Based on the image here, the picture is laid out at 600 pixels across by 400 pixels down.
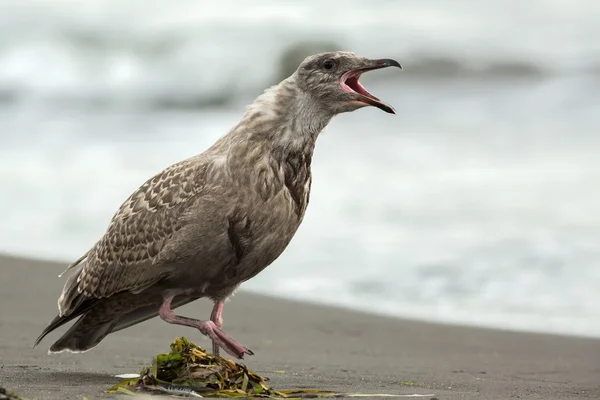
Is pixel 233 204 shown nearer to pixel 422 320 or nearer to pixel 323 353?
pixel 323 353

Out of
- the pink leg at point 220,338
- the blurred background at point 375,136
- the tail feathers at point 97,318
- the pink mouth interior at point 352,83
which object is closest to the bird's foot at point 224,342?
the pink leg at point 220,338

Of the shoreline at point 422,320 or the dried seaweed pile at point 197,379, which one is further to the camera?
the shoreline at point 422,320

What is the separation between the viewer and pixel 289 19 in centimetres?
2280

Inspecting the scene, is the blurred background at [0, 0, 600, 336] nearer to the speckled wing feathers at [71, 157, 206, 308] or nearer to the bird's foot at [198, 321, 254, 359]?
the speckled wing feathers at [71, 157, 206, 308]

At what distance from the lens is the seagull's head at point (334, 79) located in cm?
532

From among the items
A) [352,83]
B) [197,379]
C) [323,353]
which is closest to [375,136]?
[323,353]

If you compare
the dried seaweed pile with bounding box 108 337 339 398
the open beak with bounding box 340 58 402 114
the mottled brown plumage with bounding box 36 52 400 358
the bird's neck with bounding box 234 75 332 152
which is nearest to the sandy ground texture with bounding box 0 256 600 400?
the dried seaweed pile with bounding box 108 337 339 398

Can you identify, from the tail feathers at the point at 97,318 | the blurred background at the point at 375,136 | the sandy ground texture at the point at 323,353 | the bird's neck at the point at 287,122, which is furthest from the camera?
the blurred background at the point at 375,136

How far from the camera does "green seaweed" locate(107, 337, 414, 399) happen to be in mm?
4703

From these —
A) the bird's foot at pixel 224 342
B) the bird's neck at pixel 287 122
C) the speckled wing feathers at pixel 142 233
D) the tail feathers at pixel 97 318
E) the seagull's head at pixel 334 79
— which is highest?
the seagull's head at pixel 334 79

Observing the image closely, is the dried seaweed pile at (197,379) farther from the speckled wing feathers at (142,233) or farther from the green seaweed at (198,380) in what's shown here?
the speckled wing feathers at (142,233)

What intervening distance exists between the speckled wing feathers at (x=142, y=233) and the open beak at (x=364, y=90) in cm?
81

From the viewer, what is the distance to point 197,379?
4.77 m

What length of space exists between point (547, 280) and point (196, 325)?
5044 millimetres
